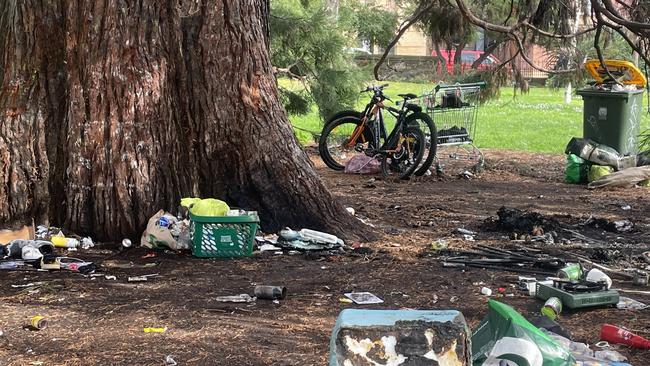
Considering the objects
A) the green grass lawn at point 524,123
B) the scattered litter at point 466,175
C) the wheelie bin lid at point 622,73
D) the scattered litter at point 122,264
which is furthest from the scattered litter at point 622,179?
the scattered litter at point 122,264

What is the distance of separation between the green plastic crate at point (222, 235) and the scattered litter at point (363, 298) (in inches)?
42.9

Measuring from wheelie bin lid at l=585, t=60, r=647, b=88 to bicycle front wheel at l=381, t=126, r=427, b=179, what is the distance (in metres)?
2.99

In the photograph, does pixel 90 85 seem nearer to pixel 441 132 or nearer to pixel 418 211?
pixel 418 211

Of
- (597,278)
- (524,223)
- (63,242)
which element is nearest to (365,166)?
(524,223)

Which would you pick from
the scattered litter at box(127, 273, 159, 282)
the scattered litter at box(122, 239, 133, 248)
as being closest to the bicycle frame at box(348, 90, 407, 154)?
the scattered litter at box(122, 239, 133, 248)

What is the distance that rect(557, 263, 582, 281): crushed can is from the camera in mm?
5250

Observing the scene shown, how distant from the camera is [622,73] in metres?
11.9

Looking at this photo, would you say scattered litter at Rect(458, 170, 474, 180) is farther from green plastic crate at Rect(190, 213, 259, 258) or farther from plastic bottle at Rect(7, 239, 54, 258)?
plastic bottle at Rect(7, 239, 54, 258)

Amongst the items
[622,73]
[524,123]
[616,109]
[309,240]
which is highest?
[622,73]

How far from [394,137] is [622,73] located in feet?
11.8

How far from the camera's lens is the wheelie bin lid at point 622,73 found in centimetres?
1172

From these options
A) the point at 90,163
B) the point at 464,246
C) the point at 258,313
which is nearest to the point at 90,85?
the point at 90,163

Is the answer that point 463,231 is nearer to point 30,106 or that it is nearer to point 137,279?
point 137,279

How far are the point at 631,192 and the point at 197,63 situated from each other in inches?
227
